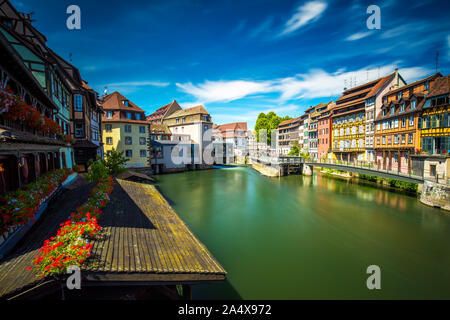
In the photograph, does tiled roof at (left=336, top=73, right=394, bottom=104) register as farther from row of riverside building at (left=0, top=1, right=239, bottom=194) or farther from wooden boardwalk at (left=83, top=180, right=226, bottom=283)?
wooden boardwalk at (left=83, top=180, right=226, bottom=283)

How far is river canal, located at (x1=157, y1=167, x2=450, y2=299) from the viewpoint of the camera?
10.5 m

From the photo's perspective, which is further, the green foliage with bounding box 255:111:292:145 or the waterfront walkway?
the green foliage with bounding box 255:111:292:145

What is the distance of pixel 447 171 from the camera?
23.0 meters

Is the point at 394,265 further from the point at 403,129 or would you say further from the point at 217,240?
the point at 403,129

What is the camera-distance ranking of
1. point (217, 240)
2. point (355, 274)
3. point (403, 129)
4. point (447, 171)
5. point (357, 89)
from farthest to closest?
point (357, 89) < point (403, 129) < point (447, 171) < point (217, 240) < point (355, 274)

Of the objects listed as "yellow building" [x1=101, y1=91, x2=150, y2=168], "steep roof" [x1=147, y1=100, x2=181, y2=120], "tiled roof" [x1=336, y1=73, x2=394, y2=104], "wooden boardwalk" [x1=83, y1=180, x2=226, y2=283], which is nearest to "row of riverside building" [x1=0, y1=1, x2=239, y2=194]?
"yellow building" [x1=101, y1=91, x2=150, y2=168]

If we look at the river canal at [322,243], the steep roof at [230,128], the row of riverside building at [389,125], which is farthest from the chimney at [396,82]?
the steep roof at [230,128]

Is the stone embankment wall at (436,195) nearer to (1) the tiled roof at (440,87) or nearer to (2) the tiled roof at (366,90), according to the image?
(1) the tiled roof at (440,87)

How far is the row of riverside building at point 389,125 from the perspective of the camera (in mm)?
24594

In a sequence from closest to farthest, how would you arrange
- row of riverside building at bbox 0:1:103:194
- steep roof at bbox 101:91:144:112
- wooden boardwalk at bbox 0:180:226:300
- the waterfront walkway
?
the waterfront walkway < wooden boardwalk at bbox 0:180:226:300 < row of riverside building at bbox 0:1:103:194 < steep roof at bbox 101:91:144:112

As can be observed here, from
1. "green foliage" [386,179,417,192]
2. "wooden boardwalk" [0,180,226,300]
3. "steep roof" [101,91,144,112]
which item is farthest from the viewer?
"steep roof" [101,91,144,112]

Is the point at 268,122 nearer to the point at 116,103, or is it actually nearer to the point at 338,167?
the point at 338,167
